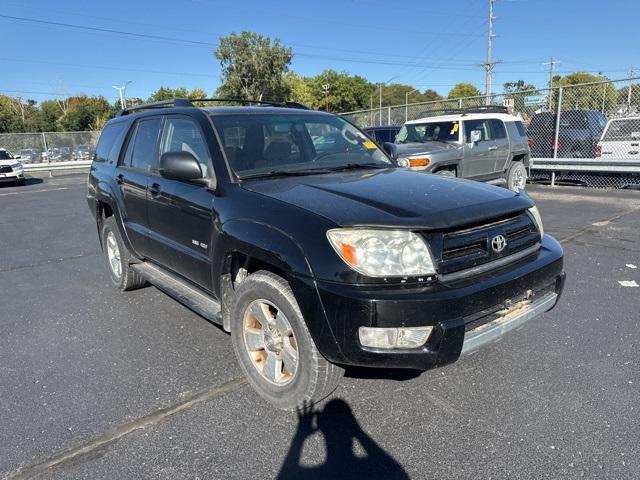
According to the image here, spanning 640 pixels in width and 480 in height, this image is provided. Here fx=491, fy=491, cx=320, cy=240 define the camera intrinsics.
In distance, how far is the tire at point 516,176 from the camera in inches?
444

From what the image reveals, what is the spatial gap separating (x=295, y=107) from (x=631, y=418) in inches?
139

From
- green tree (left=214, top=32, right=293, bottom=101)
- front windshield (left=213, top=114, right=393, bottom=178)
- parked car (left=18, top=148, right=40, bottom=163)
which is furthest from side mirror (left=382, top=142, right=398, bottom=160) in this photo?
green tree (left=214, top=32, right=293, bottom=101)

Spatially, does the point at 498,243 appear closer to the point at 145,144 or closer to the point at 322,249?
the point at 322,249

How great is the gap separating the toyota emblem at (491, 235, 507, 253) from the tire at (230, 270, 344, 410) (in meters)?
1.11

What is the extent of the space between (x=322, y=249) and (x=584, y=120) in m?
13.1

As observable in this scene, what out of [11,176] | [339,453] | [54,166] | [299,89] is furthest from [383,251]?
[299,89]

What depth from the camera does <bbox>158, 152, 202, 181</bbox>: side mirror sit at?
320 centimetres

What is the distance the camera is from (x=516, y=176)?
1148cm

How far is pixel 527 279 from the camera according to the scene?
2.84m

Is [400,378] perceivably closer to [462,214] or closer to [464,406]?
[464,406]

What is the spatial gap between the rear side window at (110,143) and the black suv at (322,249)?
2.92ft

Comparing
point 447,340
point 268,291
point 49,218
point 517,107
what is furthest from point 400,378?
point 517,107

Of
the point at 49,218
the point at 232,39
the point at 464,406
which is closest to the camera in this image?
the point at 464,406

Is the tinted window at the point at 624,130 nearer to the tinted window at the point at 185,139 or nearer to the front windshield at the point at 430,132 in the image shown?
the front windshield at the point at 430,132
